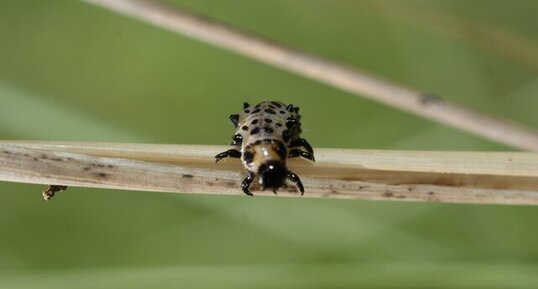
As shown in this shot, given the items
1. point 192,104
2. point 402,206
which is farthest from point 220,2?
point 402,206

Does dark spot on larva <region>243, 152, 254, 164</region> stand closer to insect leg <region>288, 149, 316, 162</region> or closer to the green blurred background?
insect leg <region>288, 149, 316, 162</region>

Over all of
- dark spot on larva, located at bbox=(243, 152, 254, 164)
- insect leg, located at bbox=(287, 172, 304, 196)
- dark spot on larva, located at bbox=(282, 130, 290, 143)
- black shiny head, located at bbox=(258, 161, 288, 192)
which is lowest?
insect leg, located at bbox=(287, 172, 304, 196)

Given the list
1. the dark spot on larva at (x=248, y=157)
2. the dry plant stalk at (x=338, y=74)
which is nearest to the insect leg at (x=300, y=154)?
the dark spot on larva at (x=248, y=157)

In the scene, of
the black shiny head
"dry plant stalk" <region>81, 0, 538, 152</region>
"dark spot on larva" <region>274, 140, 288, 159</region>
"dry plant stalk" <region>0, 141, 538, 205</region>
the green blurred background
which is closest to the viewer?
"dry plant stalk" <region>0, 141, 538, 205</region>

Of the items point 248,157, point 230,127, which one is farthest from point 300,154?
point 230,127

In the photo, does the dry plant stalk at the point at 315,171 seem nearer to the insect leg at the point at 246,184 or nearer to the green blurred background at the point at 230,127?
the insect leg at the point at 246,184

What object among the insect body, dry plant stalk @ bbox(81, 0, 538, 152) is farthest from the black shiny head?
dry plant stalk @ bbox(81, 0, 538, 152)
